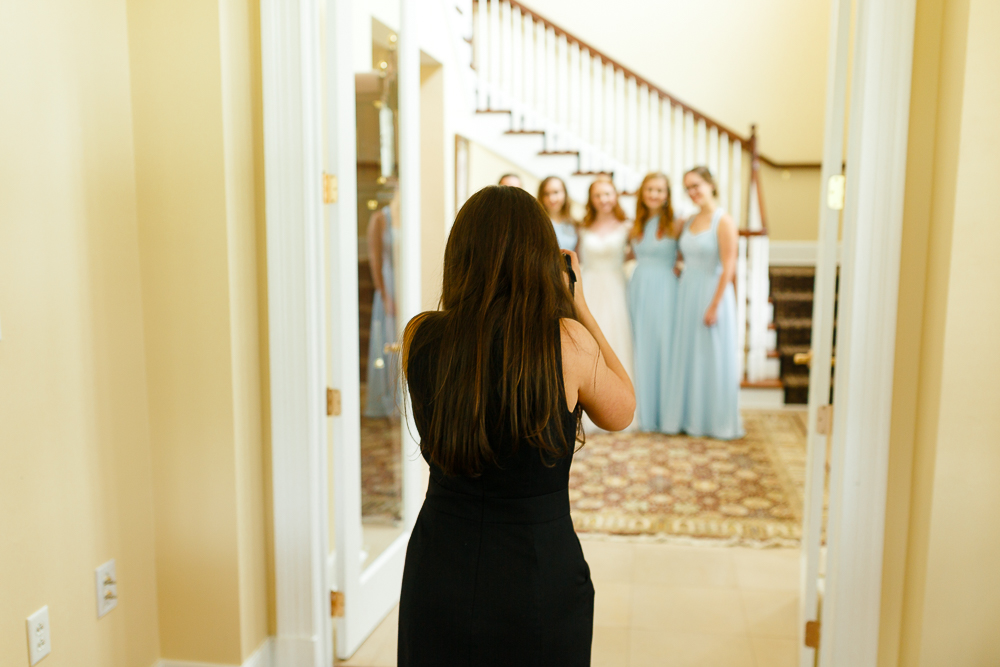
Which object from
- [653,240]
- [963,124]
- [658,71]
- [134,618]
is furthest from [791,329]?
[134,618]

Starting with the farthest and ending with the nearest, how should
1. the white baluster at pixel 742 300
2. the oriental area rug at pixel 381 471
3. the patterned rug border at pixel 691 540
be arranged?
the white baluster at pixel 742 300 → the patterned rug border at pixel 691 540 → the oriental area rug at pixel 381 471

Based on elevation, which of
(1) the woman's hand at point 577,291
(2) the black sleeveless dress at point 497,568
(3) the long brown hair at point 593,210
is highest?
(3) the long brown hair at point 593,210

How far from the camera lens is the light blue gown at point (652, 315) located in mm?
5250

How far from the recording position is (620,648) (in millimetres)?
2604

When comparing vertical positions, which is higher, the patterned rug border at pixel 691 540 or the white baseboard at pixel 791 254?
the white baseboard at pixel 791 254

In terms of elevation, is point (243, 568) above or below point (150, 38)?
below

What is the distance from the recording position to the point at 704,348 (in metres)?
5.15

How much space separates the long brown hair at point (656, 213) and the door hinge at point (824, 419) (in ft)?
10.2

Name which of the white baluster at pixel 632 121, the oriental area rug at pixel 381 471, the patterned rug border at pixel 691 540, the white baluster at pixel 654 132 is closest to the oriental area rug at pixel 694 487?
the patterned rug border at pixel 691 540

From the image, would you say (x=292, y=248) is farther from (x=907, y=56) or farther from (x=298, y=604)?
(x=907, y=56)

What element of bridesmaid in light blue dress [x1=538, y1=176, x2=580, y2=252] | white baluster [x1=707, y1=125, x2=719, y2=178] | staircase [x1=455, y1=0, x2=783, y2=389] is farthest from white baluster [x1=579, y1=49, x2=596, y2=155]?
bridesmaid in light blue dress [x1=538, y1=176, x2=580, y2=252]

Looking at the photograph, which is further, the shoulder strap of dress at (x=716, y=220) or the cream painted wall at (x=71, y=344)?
the shoulder strap of dress at (x=716, y=220)

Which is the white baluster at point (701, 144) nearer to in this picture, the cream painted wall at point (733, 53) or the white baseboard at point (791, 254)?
the white baseboard at point (791, 254)

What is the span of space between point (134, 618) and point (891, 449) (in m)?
2.01
